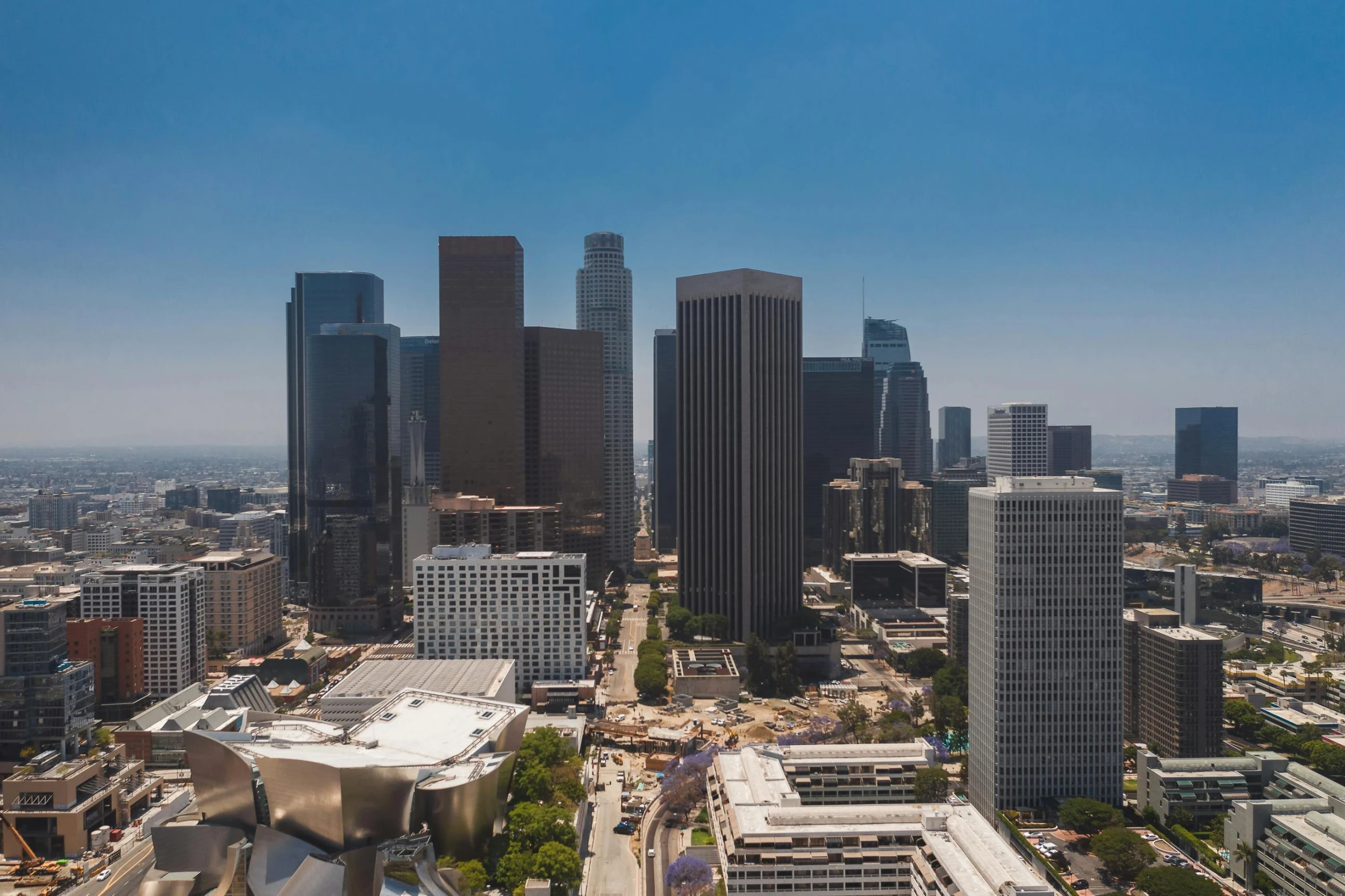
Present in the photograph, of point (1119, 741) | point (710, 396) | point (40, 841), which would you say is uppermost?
point (710, 396)

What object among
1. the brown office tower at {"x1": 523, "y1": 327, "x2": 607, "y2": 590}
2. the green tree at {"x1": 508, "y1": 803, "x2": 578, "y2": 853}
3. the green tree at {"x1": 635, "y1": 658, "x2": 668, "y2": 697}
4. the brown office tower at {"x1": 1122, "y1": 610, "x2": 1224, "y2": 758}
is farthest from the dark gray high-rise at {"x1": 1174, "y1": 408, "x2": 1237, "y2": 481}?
the green tree at {"x1": 508, "y1": 803, "x2": 578, "y2": 853}

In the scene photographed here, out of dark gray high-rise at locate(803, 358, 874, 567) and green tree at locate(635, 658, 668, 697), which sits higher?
dark gray high-rise at locate(803, 358, 874, 567)

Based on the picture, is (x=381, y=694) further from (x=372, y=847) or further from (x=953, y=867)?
(x=953, y=867)

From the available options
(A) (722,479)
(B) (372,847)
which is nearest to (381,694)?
(B) (372,847)

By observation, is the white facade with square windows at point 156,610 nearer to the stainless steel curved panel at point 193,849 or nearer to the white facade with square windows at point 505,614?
the white facade with square windows at point 505,614

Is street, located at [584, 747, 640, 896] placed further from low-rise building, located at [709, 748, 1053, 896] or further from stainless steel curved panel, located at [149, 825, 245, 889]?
stainless steel curved panel, located at [149, 825, 245, 889]
